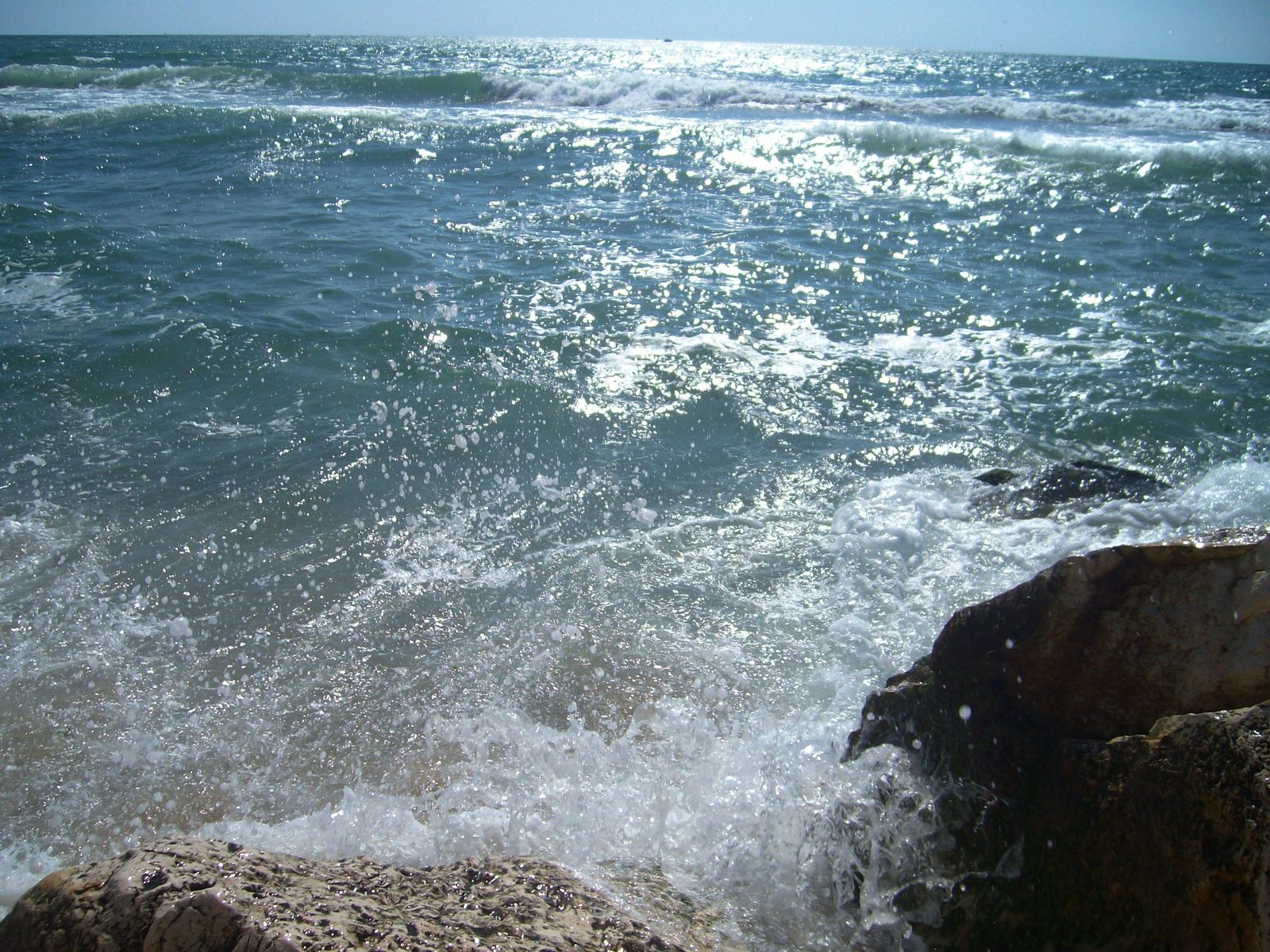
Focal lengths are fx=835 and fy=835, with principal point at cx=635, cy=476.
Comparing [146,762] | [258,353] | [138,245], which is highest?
[138,245]

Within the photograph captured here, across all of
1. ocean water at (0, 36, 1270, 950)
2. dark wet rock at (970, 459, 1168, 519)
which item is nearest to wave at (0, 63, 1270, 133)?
ocean water at (0, 36, 1270, 950)

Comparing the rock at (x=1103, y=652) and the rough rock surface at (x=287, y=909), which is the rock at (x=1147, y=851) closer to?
the rock at (x=1103, y=652)

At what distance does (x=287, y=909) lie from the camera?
69.9 inches

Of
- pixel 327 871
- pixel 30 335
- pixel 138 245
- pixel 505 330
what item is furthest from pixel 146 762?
pixel 138 245

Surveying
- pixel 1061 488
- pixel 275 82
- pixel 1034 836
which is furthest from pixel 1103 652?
pixel 275 82

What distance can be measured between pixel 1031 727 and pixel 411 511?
358 centimetres

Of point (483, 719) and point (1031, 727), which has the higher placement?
point (1031, 727)

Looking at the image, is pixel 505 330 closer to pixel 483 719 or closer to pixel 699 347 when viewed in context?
pixel 699 347

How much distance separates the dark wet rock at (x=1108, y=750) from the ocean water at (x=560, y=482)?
188 mm

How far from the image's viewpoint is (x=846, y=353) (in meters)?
7.39

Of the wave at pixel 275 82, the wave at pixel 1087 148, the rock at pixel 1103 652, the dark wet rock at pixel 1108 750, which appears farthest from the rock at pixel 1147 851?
the wave at pixel 275 82

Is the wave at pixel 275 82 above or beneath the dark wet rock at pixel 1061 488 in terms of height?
above

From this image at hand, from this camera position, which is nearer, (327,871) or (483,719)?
(327,871)

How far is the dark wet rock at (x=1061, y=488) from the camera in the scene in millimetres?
4980
